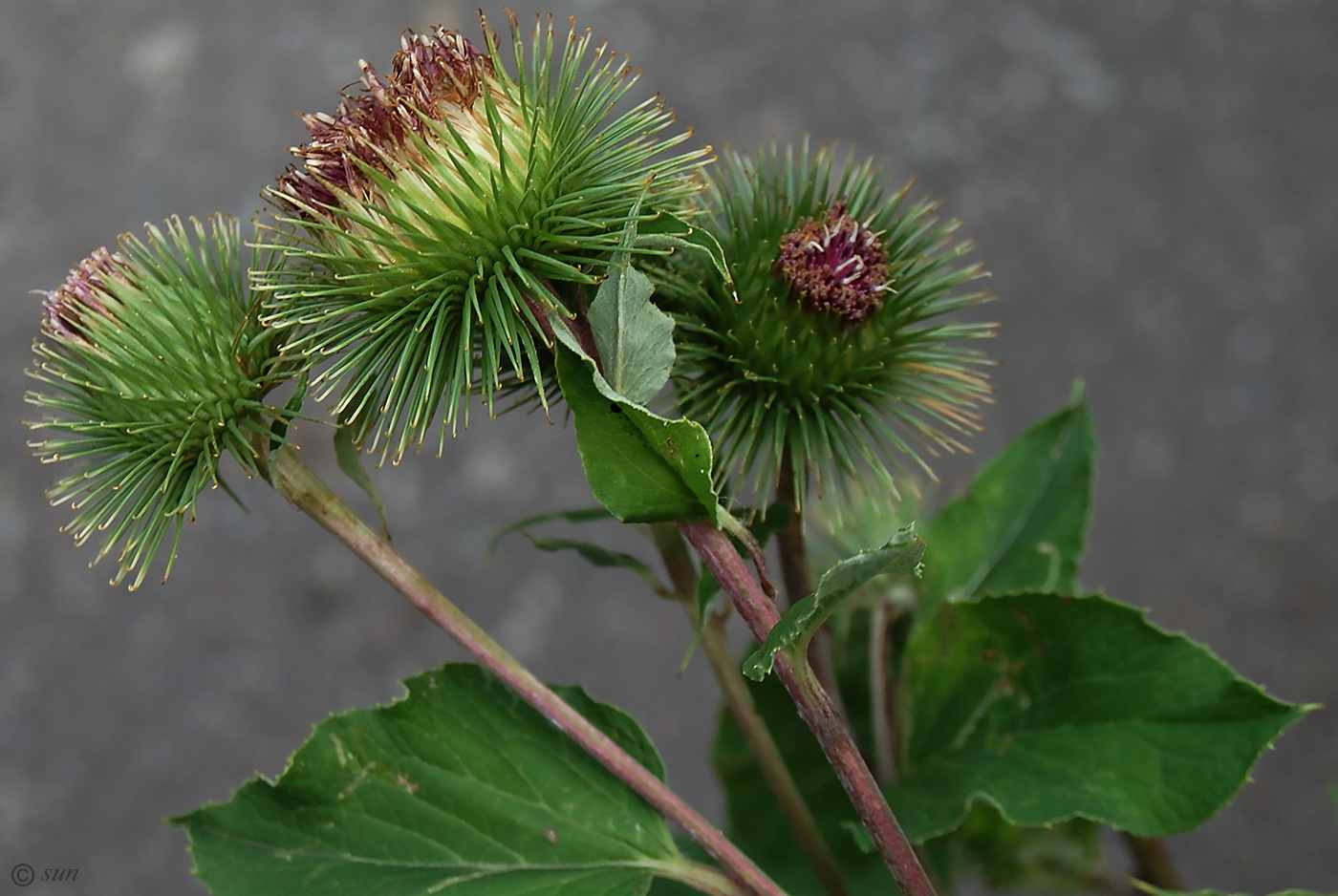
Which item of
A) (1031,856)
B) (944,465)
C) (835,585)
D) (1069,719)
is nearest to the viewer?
(835,585)

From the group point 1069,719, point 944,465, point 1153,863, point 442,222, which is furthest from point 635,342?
point 944,465

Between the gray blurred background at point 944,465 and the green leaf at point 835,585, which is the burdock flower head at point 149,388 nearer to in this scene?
the green leaf at point 835,585

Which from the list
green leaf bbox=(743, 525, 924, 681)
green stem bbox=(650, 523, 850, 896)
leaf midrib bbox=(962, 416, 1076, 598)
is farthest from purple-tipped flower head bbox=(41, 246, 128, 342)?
leaf midrib bbox=(962, 416, 1076, 598)

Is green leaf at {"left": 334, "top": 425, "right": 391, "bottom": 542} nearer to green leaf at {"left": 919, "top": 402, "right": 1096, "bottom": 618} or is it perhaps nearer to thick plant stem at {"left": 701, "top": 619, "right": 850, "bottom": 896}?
thick plant stem at {"left": 701, "top": 619, "right": 850, "bottom": 896}

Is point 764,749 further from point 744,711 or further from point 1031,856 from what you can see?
point 1031,856

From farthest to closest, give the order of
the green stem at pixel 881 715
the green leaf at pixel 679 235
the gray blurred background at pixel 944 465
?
the gray blurred background at pixel 944 465 < the green stem at pixel 881 715 < the green leaf at pixel 679 235

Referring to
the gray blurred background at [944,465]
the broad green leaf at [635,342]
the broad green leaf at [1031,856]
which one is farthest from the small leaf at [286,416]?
the gray blurred background at [944,465]
